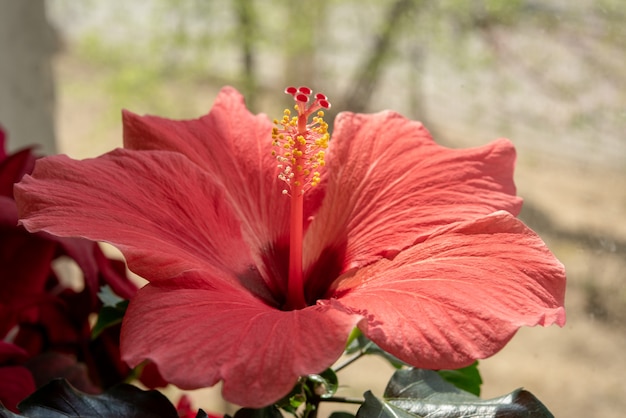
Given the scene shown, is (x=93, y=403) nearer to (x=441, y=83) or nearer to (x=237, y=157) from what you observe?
(x=237, y=157)

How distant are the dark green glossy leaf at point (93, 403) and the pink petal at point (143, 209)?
0.08m

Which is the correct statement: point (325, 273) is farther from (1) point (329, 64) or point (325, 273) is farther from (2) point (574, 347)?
Answer: (1) point (329, 64)

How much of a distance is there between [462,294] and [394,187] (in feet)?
0.39

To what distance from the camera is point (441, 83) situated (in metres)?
1.49

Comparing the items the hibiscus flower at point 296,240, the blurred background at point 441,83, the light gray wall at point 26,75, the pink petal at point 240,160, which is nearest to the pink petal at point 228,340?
the hibiscus flower at point 296,240

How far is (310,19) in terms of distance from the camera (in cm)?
169

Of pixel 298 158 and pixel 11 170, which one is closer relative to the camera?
pixel 298 158

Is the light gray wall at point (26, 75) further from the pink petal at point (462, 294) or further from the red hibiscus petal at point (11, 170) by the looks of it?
the pink petal at point (462, 294)

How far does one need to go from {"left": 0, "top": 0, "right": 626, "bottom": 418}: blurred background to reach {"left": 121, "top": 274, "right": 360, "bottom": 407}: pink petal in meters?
0.59

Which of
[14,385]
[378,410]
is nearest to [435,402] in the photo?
[378,410]

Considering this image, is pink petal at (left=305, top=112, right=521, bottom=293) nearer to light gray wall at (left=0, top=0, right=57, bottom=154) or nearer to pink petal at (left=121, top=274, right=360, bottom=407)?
pink petal at (left=121, top=274, right=360, bottom=407)

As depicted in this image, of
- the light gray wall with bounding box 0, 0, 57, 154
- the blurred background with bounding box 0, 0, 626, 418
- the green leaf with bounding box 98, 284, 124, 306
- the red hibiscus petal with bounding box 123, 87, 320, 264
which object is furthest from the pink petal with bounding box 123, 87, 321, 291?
the light gray wall with bounding box 0, 0, 57, 154

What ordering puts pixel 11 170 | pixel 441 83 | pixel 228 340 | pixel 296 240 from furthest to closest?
1. pixel 441 83
2. pixel 11 170
3. pixel 296 240
4. pixel 228 340

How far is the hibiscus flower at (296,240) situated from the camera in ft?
1.05
